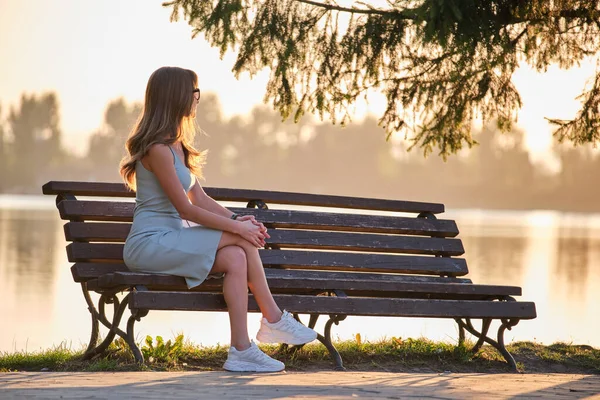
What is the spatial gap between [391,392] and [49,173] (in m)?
105

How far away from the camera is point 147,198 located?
16.4ft

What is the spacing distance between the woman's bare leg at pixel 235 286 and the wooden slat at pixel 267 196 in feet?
3.37

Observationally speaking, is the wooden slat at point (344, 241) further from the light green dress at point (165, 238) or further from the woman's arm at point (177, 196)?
the woman's arm at point (177, 196)

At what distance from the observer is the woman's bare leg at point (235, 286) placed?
186 inches

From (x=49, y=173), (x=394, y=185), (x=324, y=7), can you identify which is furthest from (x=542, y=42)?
(x=394, y=185)

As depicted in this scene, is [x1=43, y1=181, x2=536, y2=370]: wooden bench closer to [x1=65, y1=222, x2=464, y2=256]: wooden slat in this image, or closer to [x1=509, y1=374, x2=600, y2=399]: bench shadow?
[x1=65, y1=222, x2=464, y2=256]: wooden slat

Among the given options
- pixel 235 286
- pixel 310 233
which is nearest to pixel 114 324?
pixel 235 286

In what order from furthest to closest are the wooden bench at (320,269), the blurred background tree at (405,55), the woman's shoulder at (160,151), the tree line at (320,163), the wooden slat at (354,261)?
1. the tree line at (320,163)
2. the blurred background tree at (405,55)
3. the wooden slat at (354,261)
4. the wooden bench at (320,269)
5. the woman's shoulder at (160,151)

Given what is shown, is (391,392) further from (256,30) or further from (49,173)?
(49,173)

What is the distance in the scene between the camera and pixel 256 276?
189 inches

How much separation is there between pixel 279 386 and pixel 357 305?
4.28ft

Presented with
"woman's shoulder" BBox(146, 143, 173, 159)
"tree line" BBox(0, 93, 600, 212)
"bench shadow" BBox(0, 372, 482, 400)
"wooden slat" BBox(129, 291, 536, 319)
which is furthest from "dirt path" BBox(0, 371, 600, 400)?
"tree line" BBox(0, 93, 600, 212)

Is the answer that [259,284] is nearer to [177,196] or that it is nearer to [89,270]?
[177,196]

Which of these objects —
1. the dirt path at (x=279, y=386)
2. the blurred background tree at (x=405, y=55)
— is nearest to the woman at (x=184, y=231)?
the dirt path at (x=279, y=386)
